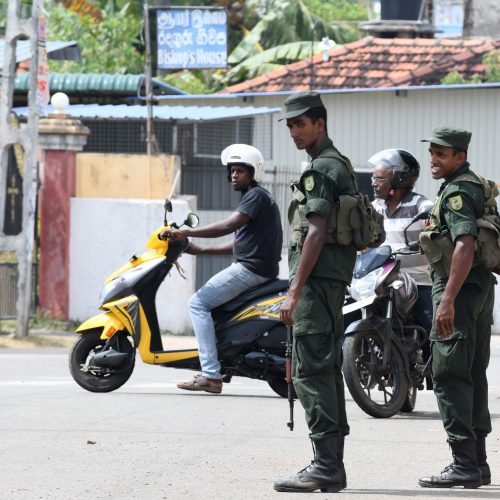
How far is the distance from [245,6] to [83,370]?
87.4ft

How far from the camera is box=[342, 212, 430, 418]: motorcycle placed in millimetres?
9539

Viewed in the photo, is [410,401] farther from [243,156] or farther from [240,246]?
[243,156]

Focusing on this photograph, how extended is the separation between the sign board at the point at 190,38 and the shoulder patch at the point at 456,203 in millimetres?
16315

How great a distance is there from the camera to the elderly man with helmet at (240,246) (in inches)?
400

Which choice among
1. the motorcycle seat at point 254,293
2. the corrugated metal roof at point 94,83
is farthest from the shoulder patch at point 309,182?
the corrugated metal roof at point 94,83

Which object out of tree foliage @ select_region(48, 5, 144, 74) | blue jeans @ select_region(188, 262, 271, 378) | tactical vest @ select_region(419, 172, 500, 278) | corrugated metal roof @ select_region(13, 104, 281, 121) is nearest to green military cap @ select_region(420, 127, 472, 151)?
tactical vest @ select_region(419, 172, 500, 278)

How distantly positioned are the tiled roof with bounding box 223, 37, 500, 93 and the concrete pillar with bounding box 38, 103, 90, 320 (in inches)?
277

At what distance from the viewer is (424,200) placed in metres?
9.81

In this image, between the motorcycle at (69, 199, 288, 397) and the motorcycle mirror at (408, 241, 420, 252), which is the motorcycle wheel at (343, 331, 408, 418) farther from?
the motorcycle at (69, 199, 288, 397)

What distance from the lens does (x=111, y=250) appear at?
17.4 m

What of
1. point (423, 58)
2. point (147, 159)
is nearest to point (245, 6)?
point (423, 58)

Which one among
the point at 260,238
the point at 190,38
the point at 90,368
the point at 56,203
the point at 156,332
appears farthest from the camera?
the point at 190,38

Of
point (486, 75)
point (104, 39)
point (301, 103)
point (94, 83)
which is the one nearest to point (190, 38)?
point (94, 83)

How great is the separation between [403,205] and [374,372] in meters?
1.14
